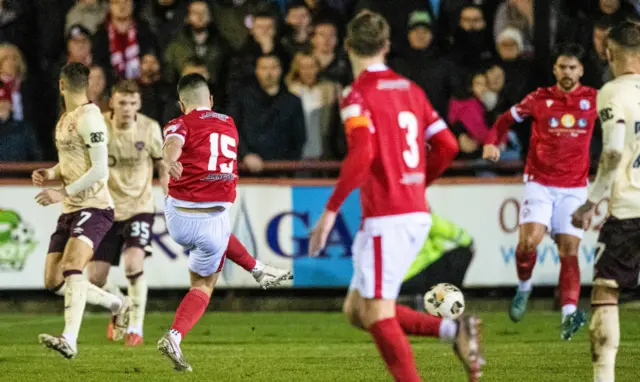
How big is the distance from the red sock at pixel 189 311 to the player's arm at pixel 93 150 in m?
1.37

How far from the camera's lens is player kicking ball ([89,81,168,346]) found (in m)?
12.4

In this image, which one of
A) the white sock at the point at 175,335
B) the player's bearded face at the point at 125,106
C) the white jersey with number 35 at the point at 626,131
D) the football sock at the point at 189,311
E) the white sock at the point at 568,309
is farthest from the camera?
the player's bearded face at the point at 125,106

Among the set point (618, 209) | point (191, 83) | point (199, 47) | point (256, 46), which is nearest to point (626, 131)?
point (618, 209)

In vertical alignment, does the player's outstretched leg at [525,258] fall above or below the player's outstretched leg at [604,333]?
below

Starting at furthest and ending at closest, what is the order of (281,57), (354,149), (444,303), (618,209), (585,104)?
1. (281,57)
2. (585,104)
3. (444,303)
4. (618,209)
5. (354,149)

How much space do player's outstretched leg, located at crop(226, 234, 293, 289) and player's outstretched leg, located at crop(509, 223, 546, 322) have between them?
3147 millimetres

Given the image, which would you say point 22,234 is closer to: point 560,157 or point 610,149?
point 560,157

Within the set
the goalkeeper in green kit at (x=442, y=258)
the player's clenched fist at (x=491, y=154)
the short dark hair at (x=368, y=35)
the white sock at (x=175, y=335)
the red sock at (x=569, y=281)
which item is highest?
the short dark hair at (x=368, y=35)

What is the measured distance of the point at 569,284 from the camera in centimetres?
1226

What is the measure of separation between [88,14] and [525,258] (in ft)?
22.1

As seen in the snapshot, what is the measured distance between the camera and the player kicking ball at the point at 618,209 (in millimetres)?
7785

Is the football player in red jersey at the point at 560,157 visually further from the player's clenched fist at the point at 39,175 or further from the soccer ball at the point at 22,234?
the soccer ball at the point at 22,234

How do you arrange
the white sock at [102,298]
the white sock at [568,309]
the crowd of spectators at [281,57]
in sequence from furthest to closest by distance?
the crowd of spectators at [281,57] → the white sock at [568,309] → the white sock at [102,298]

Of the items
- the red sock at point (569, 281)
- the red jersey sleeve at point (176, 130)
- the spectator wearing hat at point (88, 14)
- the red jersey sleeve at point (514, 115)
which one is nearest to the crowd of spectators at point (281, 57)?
the spectator wearing hat at point (88, 14)
